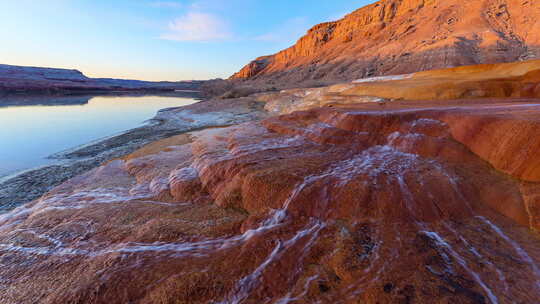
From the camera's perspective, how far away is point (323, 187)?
109 inches

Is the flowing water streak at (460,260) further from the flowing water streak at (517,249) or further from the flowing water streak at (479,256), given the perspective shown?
the flowing water streak at (517,249)

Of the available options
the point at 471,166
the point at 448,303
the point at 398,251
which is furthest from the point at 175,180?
the point at 471,166

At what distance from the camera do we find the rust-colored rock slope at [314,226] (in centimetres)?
177

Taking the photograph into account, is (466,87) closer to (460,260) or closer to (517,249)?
(517,249)

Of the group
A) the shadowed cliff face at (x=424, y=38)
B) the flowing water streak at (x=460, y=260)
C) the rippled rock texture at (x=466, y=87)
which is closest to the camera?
the flowing water streak at (x=460, y=260)

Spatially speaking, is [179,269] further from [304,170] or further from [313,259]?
[304,170]

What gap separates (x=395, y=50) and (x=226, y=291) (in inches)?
1233

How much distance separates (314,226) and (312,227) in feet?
0.08

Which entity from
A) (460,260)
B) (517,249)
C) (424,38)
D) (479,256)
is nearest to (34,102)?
(460,260)

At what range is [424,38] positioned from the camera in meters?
25.1

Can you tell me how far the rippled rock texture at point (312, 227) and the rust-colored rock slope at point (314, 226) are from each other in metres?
0.01

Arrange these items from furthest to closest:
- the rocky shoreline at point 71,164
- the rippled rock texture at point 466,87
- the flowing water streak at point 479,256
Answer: the rippled rock texture at point 466,87 → the rocky shoreline at point 71,164 → the flowing water streak at point 479,256

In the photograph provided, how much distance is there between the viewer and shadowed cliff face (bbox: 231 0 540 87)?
1947 cm

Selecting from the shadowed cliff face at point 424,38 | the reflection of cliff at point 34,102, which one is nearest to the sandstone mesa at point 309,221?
the shadowed cliff face at point 424,38
